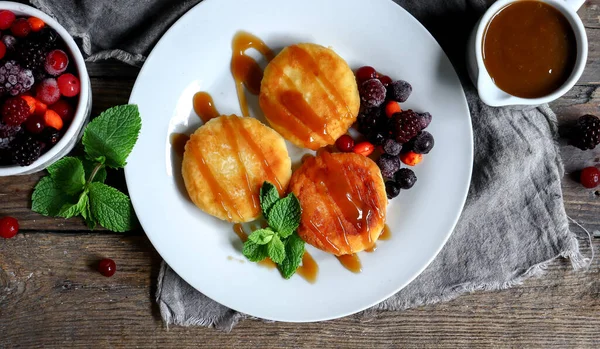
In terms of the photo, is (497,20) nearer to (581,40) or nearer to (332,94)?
(581,40)

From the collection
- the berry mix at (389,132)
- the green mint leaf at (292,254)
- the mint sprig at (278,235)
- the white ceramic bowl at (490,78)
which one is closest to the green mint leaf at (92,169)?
the mint sprig at (278,235)

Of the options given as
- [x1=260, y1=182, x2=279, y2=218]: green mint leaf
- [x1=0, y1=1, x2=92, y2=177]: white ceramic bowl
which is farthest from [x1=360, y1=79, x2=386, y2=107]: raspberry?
[x1=0, y1=1, x2=92, y2=177]: white ceramic bowl

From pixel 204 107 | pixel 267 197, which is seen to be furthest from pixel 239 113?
pixel 267 197

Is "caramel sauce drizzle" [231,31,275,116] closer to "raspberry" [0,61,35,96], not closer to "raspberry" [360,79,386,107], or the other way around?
"raspberry" [360,79,386,107]

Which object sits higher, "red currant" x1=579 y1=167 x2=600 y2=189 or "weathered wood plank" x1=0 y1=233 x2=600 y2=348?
"red currant" x1=579 y1=167 x2=600 y2=189

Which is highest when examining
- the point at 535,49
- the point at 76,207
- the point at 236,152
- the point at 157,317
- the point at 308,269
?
the point at 535,49

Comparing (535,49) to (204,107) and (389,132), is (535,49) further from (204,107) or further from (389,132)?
(204,107)

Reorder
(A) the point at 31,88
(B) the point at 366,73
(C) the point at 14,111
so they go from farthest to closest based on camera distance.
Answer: (B) the point at 366,73
(A) the point at 31,88
(C) the point at 14,111
